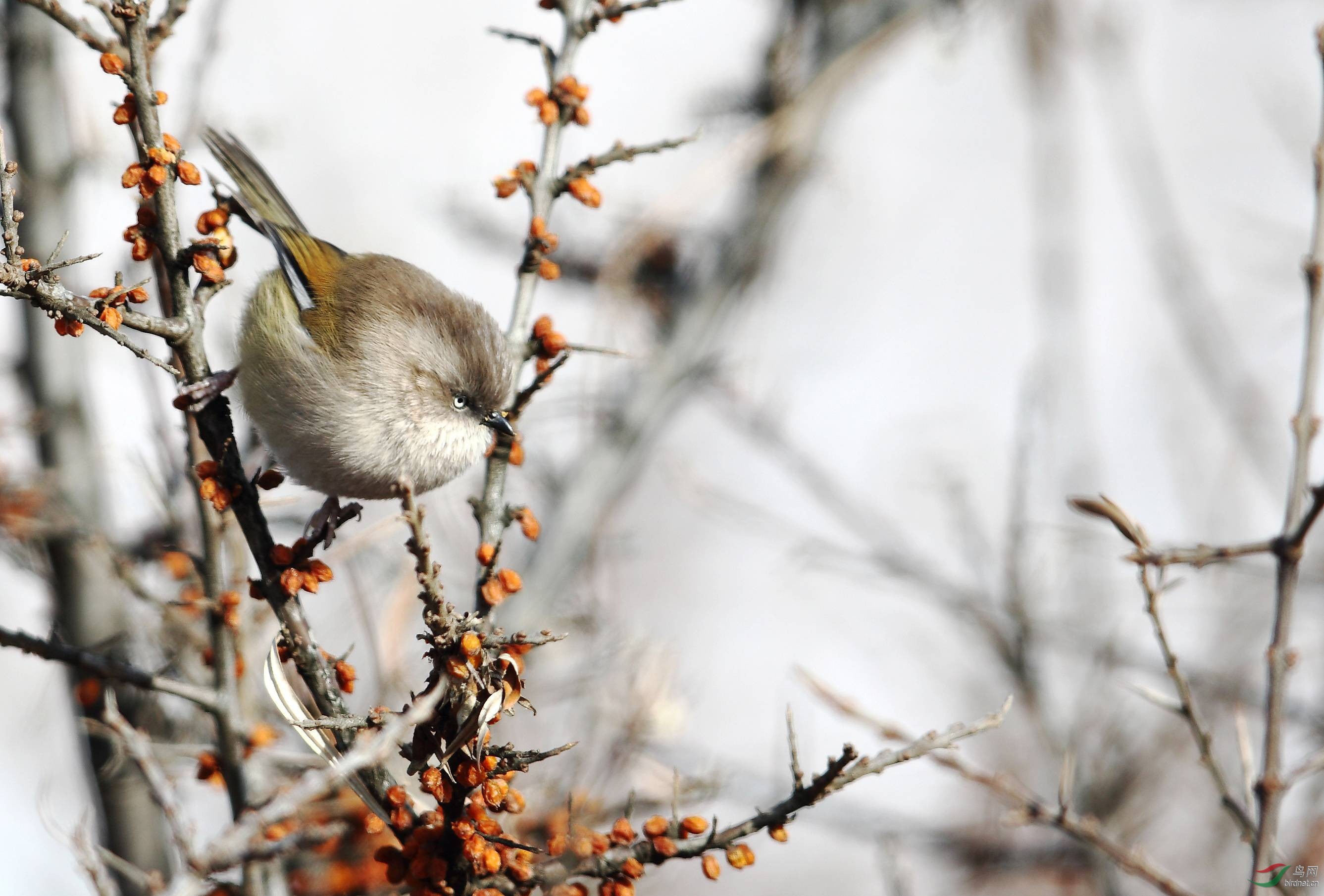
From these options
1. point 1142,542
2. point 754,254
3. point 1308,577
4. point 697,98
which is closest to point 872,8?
point 697,98

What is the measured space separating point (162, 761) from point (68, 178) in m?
1.88

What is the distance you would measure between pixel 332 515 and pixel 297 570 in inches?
23.2

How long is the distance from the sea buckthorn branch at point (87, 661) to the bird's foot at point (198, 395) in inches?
18.3

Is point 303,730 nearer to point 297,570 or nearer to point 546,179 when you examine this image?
point 297,570

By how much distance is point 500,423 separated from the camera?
2234 millimetres

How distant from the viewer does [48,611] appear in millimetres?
3260

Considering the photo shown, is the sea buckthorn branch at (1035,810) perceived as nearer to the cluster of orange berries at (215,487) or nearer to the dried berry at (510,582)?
the dried berry at (510,582)

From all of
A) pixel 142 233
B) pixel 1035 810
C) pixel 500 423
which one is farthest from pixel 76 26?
pixel 1035 810

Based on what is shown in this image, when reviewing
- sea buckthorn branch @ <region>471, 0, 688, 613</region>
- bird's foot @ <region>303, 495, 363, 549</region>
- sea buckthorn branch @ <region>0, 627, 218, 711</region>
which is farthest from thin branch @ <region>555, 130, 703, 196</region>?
sea buckthorn branch @ <region>0, 627, 218, 711</region>

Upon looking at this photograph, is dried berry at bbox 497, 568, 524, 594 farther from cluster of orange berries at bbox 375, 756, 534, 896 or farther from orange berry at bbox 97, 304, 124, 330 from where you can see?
orange berry at bbox 97, 304, 124, 330

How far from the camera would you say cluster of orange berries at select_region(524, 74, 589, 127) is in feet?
6.98

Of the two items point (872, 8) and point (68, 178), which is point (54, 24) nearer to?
point (68, 178)

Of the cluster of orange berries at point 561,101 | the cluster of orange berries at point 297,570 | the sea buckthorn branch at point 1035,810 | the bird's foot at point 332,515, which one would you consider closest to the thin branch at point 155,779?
the cluster of orange berries at point 297,570

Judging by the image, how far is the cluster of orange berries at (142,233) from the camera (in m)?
1.75
